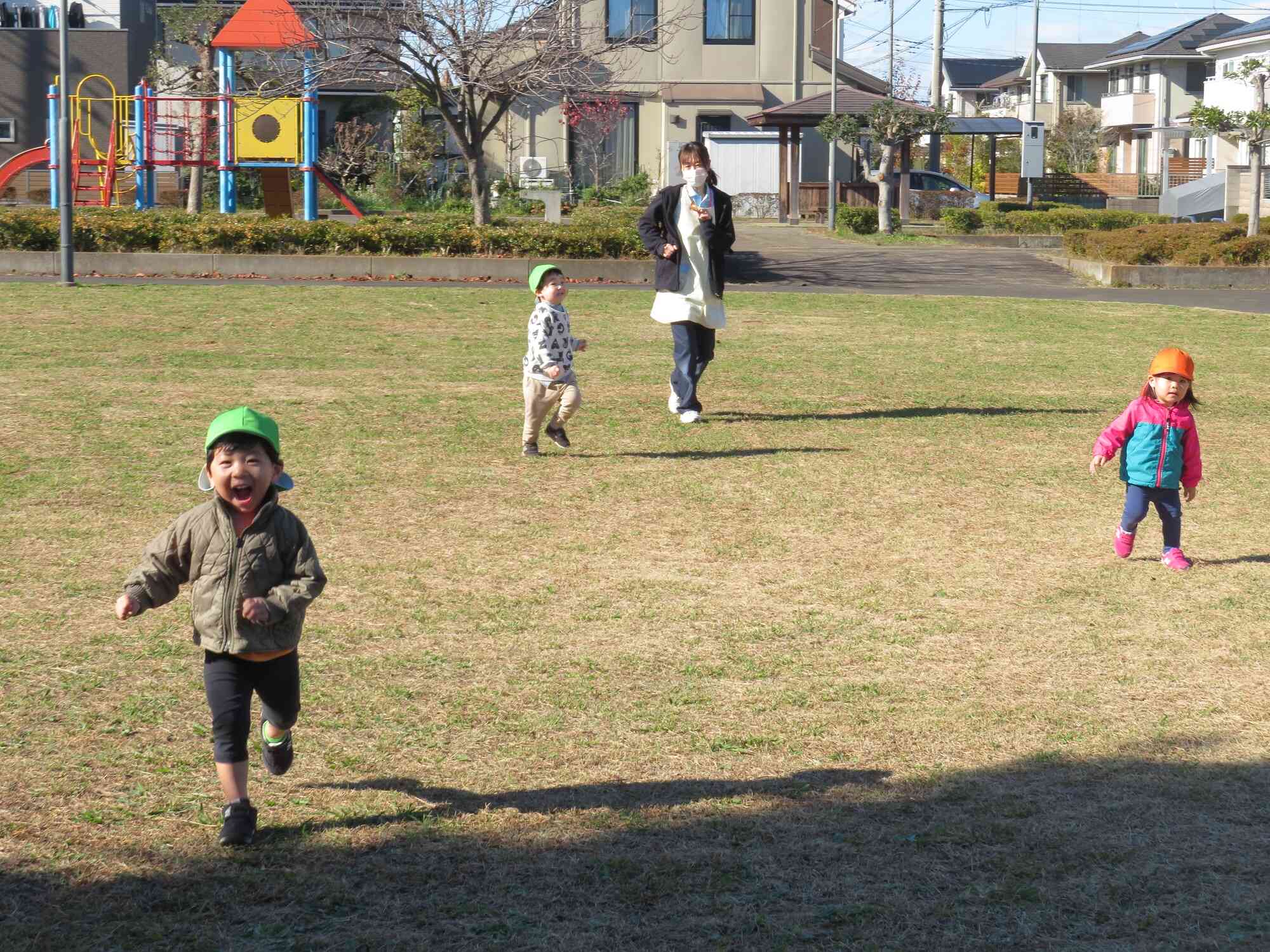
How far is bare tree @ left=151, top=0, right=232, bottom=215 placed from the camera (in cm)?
3231

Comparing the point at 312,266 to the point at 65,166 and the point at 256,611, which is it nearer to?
the point at 65,166

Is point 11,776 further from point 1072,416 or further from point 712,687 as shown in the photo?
point 1072,416

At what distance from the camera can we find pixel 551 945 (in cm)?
337

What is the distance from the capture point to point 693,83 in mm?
45219

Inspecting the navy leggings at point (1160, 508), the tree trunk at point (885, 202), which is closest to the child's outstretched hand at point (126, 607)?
the navy leggings at point (1160, 508)

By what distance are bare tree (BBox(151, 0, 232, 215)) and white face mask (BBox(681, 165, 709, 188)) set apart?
21.4 meters

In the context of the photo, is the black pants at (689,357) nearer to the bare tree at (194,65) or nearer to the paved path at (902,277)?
the paved path at (902,277)

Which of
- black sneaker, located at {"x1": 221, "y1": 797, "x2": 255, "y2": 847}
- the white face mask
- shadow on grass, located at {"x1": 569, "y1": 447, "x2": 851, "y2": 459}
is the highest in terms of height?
the white face mask

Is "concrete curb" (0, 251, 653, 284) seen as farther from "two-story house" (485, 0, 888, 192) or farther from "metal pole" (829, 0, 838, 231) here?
"two-story house" (485, 0, 888, 192)

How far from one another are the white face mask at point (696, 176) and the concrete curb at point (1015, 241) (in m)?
23.5

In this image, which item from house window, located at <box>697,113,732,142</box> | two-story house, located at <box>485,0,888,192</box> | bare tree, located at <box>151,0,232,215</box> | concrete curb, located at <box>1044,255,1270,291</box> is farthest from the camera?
house window, located at <box>697,113,732,142</box>

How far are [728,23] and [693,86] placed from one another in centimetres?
212

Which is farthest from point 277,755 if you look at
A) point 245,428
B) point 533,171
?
point 533,171

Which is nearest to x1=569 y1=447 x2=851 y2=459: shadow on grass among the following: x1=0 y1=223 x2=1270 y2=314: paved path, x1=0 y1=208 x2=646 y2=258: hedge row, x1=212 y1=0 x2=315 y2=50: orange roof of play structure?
x1=0 y1=223 x2=1270 y2=314: paved path
